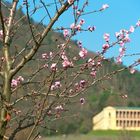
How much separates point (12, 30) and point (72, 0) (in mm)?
1283

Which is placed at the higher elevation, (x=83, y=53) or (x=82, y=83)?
(x=83, y=53)

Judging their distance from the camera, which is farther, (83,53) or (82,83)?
(82,83)

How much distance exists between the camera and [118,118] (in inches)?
4830

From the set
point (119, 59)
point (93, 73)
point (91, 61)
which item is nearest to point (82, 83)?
point (93, 73)

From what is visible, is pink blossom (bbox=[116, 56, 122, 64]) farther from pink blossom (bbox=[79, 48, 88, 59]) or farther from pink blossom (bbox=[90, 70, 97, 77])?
pink blossom (bbox=[79, 48, 88, 59])

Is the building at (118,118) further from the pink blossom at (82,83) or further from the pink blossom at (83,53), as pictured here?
the pink blossom at (83,53)

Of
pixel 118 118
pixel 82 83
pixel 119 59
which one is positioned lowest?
pixel 82 83

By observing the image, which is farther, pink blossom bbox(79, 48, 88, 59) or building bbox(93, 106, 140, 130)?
building bbox(93, 106, 140, 130)

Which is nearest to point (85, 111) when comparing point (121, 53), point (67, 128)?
point (67, 128)

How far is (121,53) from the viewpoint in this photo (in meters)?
7.11

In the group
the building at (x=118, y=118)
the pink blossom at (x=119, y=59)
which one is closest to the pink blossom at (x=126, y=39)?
the pink blossom at (x=119, y=59)

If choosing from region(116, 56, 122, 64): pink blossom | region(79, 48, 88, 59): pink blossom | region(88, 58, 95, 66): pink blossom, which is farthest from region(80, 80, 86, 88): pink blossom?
region(116, 56, 122, 64): pink blossom

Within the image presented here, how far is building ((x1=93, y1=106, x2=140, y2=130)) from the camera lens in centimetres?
11950

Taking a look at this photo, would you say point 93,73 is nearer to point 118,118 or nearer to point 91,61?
Answer: point 91,61
